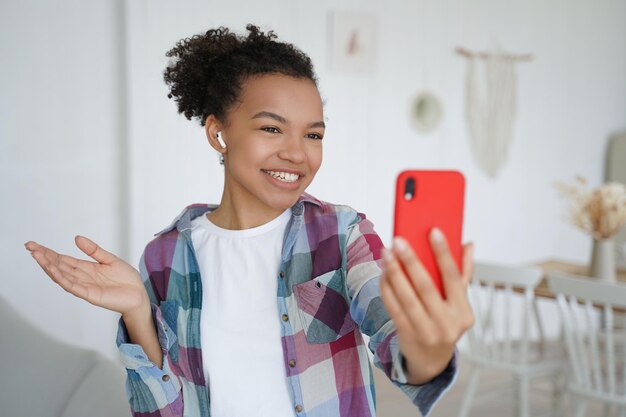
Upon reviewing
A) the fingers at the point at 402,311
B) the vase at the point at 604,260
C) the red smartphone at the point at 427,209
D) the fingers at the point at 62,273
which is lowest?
the vase at the point at 604,260

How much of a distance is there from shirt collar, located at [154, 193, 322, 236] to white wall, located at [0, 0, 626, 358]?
1998 mm

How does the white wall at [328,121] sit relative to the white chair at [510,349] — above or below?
above

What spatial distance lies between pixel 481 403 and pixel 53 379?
256cm

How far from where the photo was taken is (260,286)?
43.9 inches

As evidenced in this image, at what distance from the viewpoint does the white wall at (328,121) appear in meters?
3.06

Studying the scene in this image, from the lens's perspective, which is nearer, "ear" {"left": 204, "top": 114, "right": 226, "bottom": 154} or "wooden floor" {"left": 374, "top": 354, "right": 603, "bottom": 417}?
"ear" {"left": 204, "top": 114, "right": 226, "bottom": 154}

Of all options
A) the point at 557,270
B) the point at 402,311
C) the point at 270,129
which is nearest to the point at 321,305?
the point at 270,129

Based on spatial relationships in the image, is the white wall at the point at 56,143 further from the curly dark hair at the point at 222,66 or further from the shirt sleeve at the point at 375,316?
the shirt sleeve at the point at 375,316

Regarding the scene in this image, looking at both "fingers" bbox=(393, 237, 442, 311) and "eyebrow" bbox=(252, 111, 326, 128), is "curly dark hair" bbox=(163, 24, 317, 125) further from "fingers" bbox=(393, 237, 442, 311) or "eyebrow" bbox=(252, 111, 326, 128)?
"fingers" bbox=(393, 237, 442, 311)

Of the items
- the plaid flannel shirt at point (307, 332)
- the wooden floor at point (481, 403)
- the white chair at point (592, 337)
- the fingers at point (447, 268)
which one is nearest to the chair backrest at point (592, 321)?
the white chair at point (592, 337)

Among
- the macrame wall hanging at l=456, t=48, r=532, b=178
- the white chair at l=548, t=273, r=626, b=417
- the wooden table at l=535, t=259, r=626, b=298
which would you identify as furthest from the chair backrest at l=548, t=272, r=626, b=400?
the macrame wall hanging at l=456, t=48, r=532, b=178

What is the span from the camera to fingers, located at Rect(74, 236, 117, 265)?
3.31 ft

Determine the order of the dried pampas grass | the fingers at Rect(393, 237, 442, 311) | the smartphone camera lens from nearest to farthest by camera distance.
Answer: the fingers at Rect(393, 237, 442, 311) → the smartphone camera lens → the dried pampas grass

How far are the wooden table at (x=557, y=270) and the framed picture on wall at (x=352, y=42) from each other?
4.63 feet
